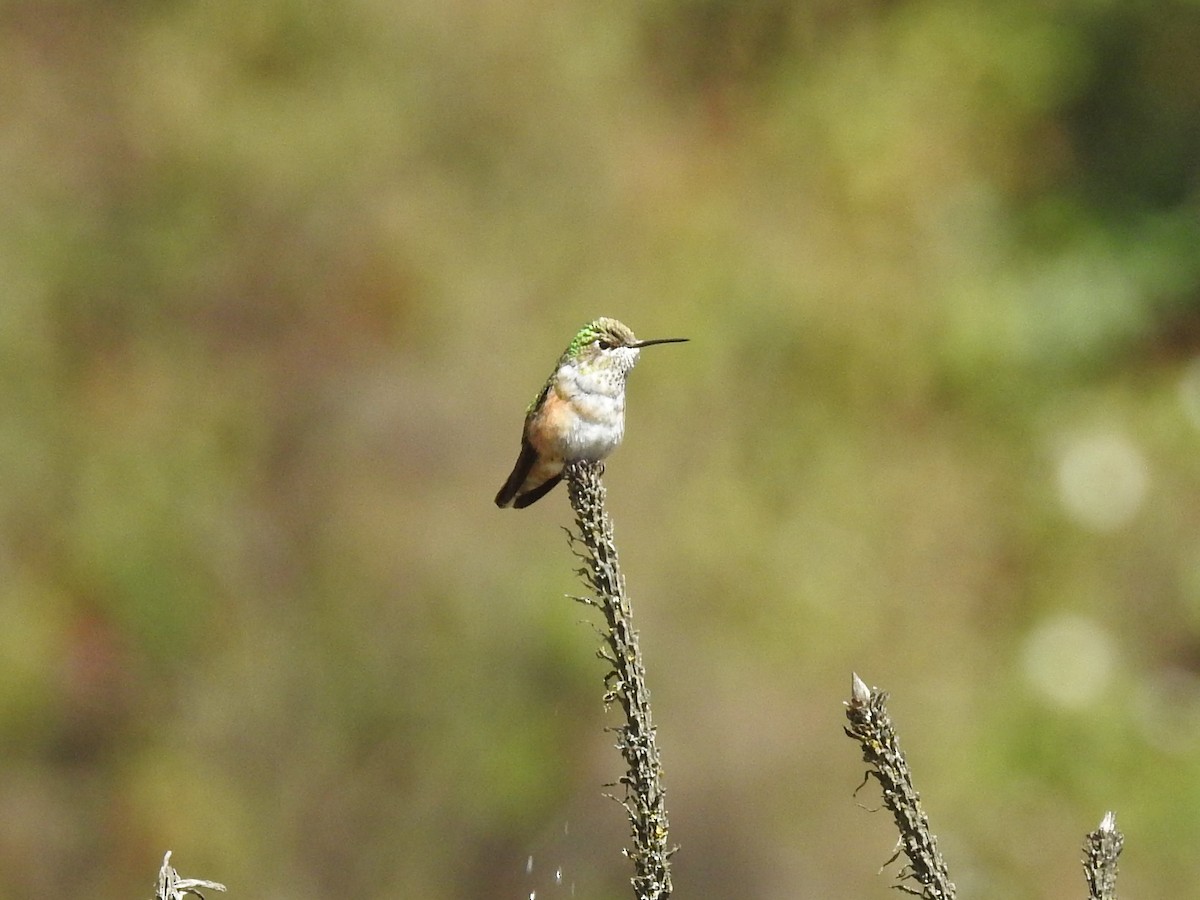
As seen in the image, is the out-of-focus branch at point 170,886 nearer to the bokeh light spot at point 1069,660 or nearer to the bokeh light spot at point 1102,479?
the bokeh light spot at point 1069,660

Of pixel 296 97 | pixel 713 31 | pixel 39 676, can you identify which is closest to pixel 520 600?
pixel 39 676

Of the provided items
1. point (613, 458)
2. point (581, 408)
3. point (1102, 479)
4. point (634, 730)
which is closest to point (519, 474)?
point (581, 408)

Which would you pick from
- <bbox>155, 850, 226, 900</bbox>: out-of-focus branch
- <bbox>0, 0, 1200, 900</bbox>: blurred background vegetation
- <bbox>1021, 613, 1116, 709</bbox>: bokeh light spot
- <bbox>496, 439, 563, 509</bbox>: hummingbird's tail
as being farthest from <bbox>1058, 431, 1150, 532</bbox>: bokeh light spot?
<bbox>155, 850, 226, 900</bbox>: out-of-focus branch

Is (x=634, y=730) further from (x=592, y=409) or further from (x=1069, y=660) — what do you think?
(x=1069, y=660)

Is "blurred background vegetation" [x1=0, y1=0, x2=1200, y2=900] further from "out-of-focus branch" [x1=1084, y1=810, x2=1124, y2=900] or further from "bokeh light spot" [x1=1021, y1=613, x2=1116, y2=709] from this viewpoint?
"out-of-focus branch" [x1=1084, y1=810, x2=1124, y2=900]

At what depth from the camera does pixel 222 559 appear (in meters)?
10.3

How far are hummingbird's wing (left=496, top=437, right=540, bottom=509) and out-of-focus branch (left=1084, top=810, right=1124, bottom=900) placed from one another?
3134 millimetres

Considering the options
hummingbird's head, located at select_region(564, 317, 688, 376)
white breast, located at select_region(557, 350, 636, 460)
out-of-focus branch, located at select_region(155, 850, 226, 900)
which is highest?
hummingbird's head, located at select_region(564, 317, 688, 376)

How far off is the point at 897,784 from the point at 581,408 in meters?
2.81

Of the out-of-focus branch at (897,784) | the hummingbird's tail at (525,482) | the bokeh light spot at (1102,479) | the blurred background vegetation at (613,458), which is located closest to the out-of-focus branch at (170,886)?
the out-of-focus branch at (897,784)

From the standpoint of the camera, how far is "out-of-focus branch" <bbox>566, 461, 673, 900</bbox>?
7.57 ft

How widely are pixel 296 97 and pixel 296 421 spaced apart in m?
3.19

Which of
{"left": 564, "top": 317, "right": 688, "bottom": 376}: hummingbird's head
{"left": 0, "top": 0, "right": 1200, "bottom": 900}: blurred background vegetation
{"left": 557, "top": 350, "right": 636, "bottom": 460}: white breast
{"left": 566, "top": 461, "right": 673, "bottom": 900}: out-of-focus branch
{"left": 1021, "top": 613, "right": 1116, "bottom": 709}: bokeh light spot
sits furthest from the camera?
{"left": 1021, "top": 613, "right": 1116, "bottom": 709}: bokeh light spot

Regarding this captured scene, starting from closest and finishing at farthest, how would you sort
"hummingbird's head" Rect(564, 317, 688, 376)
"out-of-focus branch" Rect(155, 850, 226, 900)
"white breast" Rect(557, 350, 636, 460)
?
"out-of-focus branch" Rect(155, 850, 226, 900) → "white breast" Rect(557, 350, 636, 460) → "hummingbird's head" Rect(564, 317, 688, 376)
